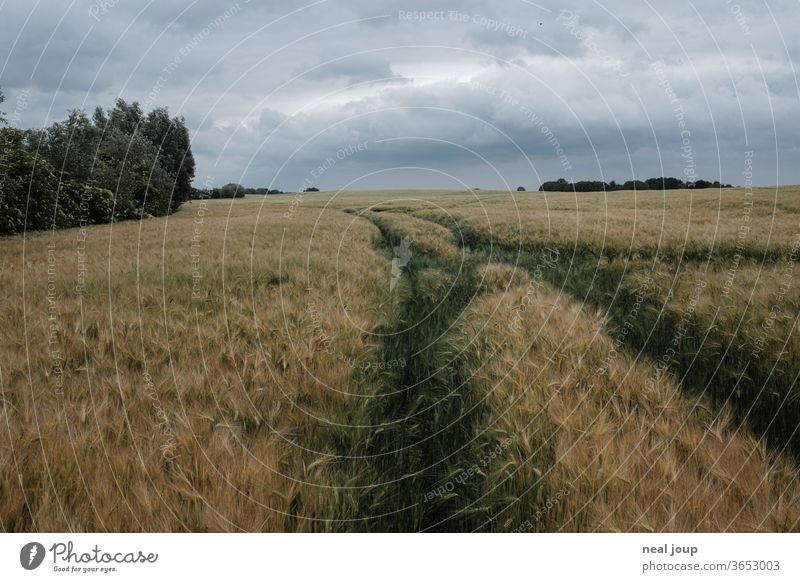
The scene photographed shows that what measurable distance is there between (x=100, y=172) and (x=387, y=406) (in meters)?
28.8

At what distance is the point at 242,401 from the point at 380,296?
3500mm

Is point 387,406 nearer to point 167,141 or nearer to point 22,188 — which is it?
point 22,188

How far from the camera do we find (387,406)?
3.86 meters

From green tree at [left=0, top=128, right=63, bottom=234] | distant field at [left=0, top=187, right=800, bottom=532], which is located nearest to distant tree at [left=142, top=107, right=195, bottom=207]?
green tree at [left=0, top=128, right=63, bottom=234]

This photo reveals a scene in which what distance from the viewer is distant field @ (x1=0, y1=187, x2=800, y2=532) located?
2.26 m

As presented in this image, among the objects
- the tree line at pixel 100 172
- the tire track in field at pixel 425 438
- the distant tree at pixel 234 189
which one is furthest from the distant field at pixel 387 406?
the tree line at pixel 100 172
